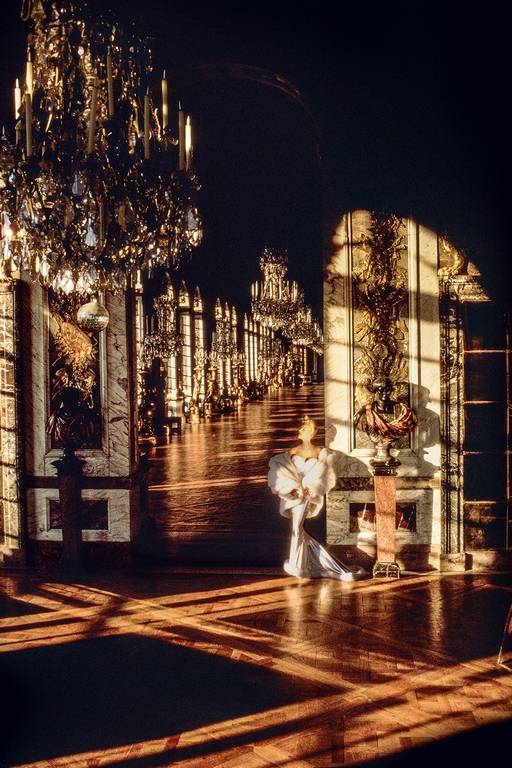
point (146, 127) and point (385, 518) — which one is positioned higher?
point (146, 127)

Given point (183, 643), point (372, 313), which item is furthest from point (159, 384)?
point (183, 643)

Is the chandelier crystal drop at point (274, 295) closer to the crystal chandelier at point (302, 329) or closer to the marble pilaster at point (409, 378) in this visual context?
the crystal chandelier at point (302, 329)

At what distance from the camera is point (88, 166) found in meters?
5.00

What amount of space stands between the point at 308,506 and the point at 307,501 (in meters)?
0.05

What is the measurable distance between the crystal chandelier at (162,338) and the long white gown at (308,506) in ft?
32.6

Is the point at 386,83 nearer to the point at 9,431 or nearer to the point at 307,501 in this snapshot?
the point at 307,501

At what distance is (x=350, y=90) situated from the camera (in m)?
7.95

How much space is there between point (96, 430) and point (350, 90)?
12.8 feet

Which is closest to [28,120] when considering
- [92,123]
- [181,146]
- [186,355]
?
[92,123]

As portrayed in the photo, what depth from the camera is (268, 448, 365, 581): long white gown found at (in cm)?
765

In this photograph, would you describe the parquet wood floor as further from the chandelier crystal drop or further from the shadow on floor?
the chandelier crystal drop

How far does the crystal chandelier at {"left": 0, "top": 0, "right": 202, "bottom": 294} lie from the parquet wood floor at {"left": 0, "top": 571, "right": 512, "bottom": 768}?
2.44m

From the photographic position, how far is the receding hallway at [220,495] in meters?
8.30

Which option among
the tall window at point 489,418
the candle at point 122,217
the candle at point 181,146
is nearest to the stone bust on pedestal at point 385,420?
the tall window at point 489,418
